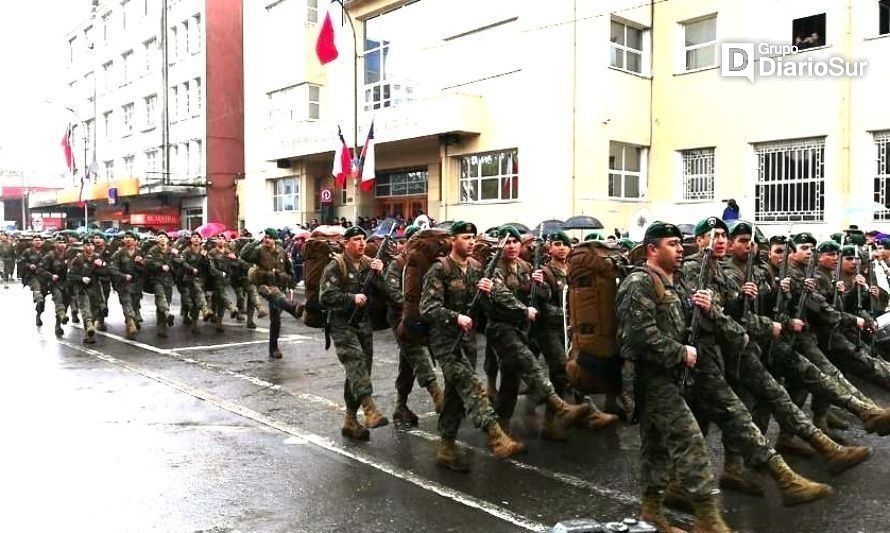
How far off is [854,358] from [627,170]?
15541mm

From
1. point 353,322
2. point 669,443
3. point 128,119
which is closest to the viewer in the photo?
point 669,443

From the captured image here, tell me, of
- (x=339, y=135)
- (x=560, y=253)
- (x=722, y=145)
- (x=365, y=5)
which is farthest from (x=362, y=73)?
(x=560, y=253)

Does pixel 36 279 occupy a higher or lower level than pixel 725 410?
higher

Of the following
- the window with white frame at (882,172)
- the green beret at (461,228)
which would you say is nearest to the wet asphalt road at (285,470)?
the green beret at (461,228)

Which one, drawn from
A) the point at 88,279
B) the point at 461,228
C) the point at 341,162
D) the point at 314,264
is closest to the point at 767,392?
the point at 461,228

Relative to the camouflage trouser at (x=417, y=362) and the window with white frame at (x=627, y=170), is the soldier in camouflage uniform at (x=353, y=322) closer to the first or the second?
the camouflage trouser at (x=417, y=362)

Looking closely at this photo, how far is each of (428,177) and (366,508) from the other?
2001 centimetres

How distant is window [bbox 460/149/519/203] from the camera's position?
21.5 metres

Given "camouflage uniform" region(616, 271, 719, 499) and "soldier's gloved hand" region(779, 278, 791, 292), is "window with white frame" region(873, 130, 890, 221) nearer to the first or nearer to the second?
"soldier's gloved hand" region(779, 278, 791, 292)

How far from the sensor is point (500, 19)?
21.2m

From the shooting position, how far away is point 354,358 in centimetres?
691

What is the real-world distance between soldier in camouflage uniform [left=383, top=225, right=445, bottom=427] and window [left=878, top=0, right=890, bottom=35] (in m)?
15.0

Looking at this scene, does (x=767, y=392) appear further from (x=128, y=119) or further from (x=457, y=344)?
(x=128, y=119)

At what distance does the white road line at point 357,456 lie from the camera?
4.87 metres
